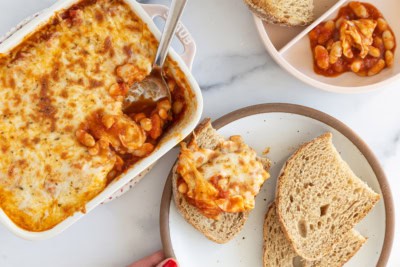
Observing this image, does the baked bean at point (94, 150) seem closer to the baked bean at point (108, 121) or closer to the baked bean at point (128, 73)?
the baked bean at point (108, 121)

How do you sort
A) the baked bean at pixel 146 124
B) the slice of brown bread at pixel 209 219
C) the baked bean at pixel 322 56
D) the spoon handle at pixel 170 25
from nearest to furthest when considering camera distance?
the spoon handle at pixel 170 25 < the baked bean at pixel 146 124 < the slice of brown bread at pixel 209 219 < the baked bean at pixel 322 56

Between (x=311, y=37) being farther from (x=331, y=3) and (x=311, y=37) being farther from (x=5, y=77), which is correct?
(x=5, y=77)

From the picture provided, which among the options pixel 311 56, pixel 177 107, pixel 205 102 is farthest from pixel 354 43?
pixel 177 107

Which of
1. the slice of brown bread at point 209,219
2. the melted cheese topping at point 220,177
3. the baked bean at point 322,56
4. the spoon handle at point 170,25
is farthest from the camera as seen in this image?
the baked bean at point 322,56

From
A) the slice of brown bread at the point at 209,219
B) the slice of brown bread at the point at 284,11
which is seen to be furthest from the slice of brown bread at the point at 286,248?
the slice of brown bread at the point at 284,11

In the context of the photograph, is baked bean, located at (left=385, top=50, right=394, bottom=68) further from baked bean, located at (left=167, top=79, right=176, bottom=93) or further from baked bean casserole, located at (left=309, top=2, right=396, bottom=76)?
baked bean, located at (left=167, top=79, right=176, bottom=93)

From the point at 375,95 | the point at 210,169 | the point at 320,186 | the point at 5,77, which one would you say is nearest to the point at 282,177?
the point at 320,186

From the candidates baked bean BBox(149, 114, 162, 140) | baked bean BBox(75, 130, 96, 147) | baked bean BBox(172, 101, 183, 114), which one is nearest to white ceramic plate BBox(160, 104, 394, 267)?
baked bean BBox(172, 101, 183, 114)
